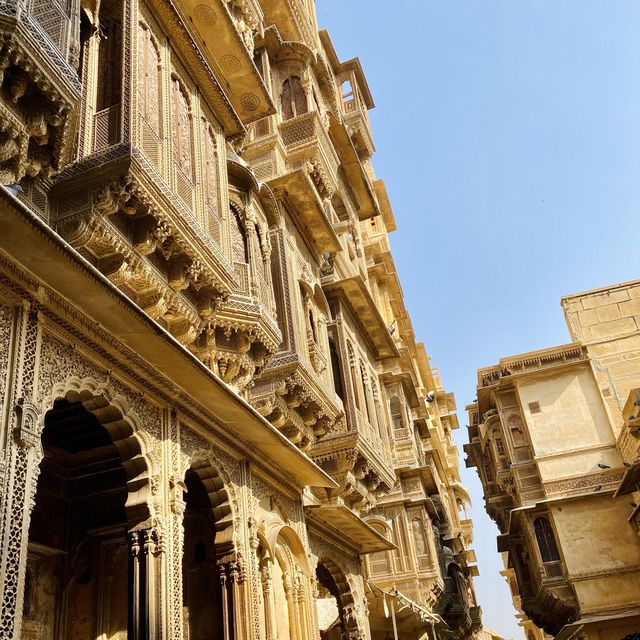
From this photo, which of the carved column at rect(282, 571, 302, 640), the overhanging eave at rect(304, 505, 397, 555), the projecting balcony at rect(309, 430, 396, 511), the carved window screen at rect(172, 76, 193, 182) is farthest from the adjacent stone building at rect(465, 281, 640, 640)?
the carved window screen at rect(172, 76, 193, 182)

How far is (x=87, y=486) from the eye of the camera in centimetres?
977

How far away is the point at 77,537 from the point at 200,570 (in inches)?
72.3

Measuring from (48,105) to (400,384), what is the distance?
2122 centimetres

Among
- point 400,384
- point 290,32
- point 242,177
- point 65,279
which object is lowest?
point 65,279

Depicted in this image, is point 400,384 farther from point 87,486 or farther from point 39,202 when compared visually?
point 39,202

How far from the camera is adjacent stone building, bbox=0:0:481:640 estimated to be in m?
5.88

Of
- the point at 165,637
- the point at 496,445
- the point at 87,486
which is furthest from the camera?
the point at 496,445

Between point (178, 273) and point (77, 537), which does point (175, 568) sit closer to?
point (77, 537)

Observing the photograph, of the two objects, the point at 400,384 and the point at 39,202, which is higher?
the point at 400,384

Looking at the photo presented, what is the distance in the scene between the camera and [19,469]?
5.35 metres

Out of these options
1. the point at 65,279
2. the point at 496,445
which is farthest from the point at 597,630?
the point at 65,279

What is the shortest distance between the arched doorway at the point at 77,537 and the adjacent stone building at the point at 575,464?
719 inches

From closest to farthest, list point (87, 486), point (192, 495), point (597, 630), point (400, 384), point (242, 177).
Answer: point (87, 486) < point (192, 495) < point (242, 177) < point (597, 630) < point (400, 384)

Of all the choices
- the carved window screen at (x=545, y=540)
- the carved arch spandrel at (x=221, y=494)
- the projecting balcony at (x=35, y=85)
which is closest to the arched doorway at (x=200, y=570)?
the carved arch spandrel at (x=221, y=494)
